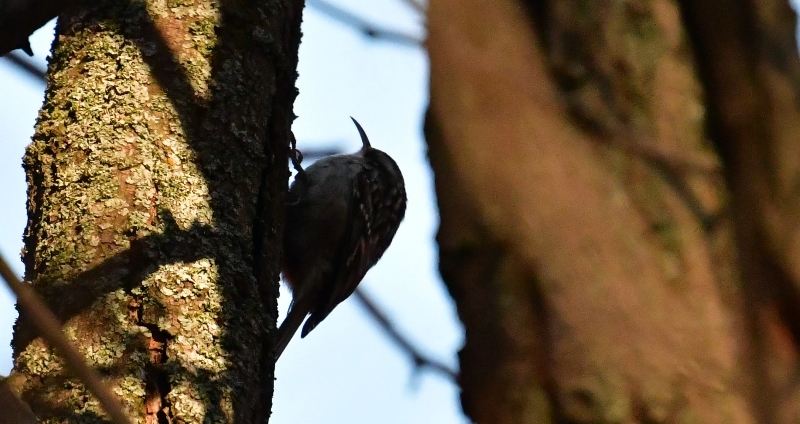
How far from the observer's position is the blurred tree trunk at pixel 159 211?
2289 millimetres

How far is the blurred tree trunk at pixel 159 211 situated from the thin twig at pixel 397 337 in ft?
1.14

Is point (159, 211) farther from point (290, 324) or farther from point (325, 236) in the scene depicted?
point (325, 236)

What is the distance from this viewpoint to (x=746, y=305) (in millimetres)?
999

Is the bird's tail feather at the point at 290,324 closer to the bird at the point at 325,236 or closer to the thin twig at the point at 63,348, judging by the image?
the bird at the point at 325,236

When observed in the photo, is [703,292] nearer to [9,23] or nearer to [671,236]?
[671,236]

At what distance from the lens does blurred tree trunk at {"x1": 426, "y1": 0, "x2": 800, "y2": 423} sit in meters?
1.00

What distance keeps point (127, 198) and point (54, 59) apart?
0.51 metres

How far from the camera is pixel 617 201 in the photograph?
1.06 metres

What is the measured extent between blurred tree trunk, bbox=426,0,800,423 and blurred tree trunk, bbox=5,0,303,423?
53.2 inches

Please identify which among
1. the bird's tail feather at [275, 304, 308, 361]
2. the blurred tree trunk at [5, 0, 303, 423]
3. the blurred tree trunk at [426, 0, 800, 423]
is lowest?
the bird's tail feather at [275, 304, 308, 361]

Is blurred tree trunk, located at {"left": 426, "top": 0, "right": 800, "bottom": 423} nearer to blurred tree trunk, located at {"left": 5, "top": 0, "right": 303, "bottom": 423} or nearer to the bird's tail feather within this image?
blurred tree trunk, located at {"left": 5, "top": 0, "right": 303, "bottom": 423}

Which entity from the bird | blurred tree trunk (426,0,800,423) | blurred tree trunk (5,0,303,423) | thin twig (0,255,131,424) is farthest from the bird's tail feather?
blurred tree trunk (426,0,800,423)

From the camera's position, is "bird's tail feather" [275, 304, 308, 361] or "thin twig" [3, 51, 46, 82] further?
"bird's tail feather" [275, 304, 308, 361]

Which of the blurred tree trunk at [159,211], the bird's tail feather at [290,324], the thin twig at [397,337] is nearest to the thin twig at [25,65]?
the blurred tree trunk at [159,211]
